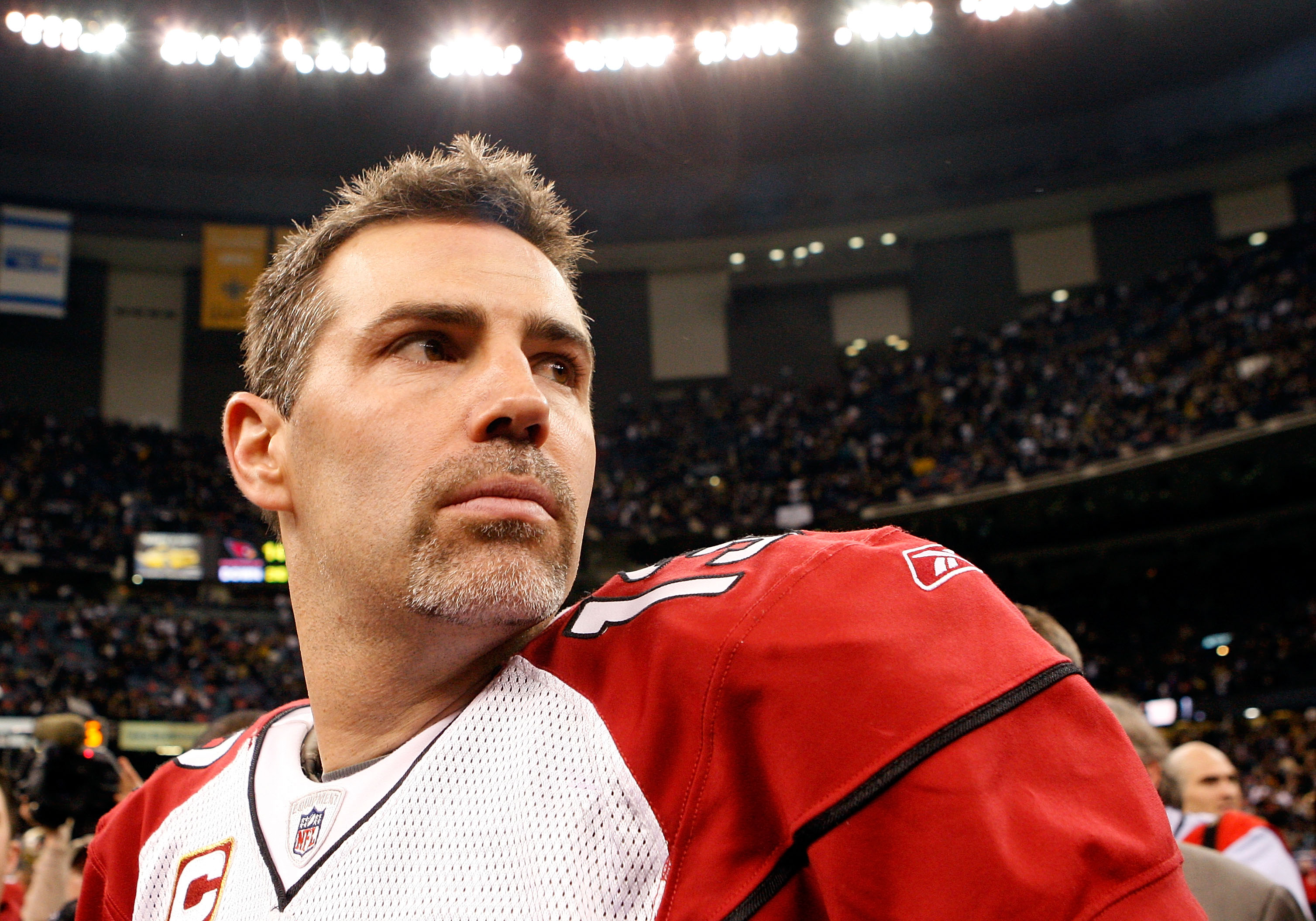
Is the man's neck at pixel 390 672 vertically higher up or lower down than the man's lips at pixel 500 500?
lower down

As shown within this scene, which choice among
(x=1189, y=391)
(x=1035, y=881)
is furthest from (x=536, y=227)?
(x=1189, y=391)

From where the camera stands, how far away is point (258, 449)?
1.40 meters

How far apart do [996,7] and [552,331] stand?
17527mm

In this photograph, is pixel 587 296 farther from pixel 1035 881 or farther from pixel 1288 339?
pixel 1035 881

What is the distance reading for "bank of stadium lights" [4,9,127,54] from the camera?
16.2m

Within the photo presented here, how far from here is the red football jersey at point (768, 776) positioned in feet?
2.34

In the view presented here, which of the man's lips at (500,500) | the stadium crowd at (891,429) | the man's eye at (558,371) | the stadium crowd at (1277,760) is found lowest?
the stadium crowd at (1277,760)

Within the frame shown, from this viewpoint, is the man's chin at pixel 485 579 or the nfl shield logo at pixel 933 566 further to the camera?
the man's chin at pixel 485 579

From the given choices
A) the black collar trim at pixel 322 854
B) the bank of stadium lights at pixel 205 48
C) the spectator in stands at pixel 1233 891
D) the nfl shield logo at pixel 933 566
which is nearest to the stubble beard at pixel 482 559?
the black collar trim at pixel 322 854

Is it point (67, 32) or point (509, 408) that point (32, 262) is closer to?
point (67, 32)

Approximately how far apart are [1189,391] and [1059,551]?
360cm

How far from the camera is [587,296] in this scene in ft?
72.8

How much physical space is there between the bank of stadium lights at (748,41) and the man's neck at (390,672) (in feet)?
56.9

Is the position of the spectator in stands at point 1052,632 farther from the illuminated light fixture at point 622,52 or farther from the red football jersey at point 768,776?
the illuminated light fixture at point 622,52
